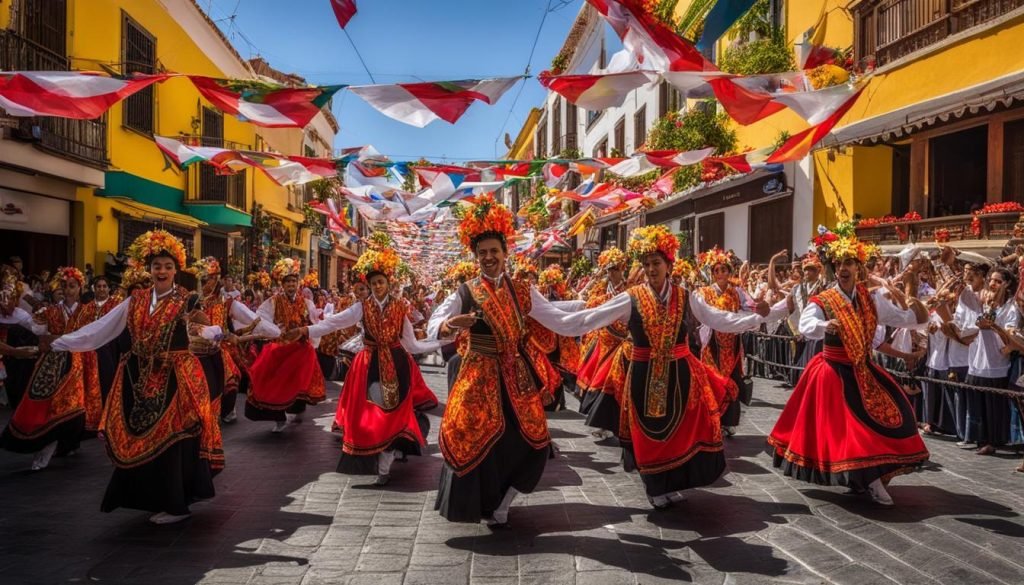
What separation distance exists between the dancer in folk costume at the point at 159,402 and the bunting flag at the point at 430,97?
85.4 inches

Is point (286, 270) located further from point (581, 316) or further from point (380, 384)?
point (581, 316)

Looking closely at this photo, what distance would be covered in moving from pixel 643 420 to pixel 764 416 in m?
4.85

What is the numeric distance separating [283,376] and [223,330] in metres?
1.84

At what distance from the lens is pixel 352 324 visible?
7059 mm

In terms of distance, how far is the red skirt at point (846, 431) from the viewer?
5.56 meters

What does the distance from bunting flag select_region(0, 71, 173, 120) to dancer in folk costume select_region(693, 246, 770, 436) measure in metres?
5.48

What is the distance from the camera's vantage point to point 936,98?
1179cm

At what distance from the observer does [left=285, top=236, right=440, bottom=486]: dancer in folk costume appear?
6.55 meters

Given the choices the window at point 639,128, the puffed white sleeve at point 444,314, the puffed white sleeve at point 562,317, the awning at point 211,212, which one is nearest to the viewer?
the puffed white sleeve at point 444,314

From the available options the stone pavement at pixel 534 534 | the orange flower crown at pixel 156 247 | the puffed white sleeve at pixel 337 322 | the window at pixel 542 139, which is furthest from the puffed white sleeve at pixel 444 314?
the window at pixel 542 139

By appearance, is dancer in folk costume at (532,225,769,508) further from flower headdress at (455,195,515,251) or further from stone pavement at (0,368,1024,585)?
flower headdress at (455,195,515,251)

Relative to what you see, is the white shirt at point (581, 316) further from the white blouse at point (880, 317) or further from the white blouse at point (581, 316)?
the white blouse at point (880, 317)

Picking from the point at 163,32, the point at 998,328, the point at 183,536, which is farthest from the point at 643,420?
the point at 163,32

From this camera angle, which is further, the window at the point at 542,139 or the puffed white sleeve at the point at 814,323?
the window at the point at 542,139
